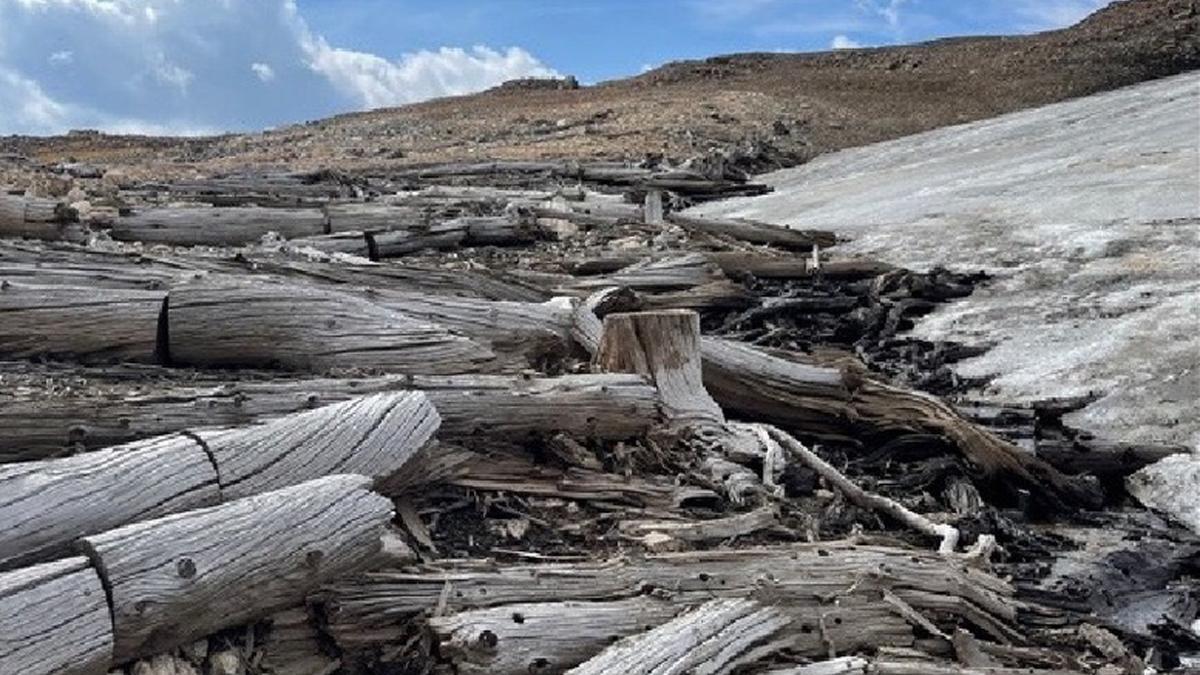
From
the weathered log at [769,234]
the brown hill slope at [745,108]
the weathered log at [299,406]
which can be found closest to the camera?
the weathered log at [299,406]

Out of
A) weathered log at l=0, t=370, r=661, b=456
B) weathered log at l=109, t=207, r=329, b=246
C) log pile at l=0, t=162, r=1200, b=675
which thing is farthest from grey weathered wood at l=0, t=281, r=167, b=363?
weathered log at l=109, t=207, r=329, b=246

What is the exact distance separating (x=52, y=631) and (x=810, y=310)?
269 inches

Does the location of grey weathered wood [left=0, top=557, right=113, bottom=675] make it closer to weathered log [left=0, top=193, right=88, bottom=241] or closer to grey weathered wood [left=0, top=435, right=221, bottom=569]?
grey weathered wood [left=0, top=435, right=221, bottom=569]

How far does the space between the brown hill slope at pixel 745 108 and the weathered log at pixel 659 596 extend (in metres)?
14.2

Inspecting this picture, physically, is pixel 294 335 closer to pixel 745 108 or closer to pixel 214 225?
pixel 214 225

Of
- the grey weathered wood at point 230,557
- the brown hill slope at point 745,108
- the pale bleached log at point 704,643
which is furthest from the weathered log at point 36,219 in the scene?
the brown hill slope at point 745,108

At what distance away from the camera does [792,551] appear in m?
4.52

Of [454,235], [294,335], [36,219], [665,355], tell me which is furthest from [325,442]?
[454,235]

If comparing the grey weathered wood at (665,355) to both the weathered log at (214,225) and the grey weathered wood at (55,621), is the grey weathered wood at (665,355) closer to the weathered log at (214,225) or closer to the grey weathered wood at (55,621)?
the grey weathered wood at (55,621)

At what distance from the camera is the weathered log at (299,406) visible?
164 inches

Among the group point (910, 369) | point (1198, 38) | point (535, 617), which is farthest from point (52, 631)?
point (1198, 38)

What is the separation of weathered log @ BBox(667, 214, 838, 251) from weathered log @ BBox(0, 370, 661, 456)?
6.44 m

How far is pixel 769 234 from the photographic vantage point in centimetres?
1168

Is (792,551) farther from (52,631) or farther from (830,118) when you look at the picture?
(830,118)
